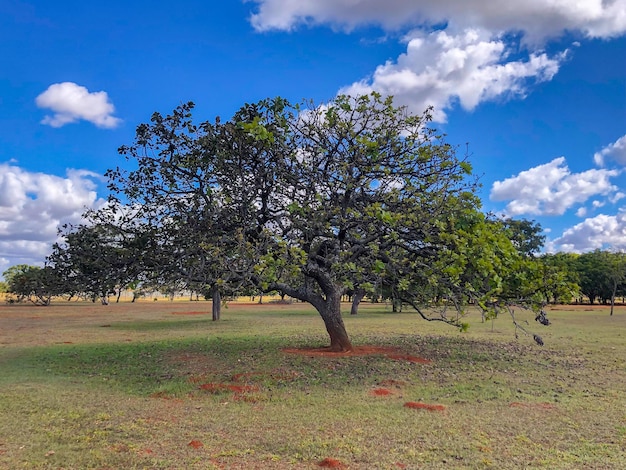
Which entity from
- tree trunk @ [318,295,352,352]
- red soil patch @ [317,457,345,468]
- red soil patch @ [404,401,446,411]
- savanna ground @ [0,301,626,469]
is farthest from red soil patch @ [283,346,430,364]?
red soil patch @ [317,457,345,468]

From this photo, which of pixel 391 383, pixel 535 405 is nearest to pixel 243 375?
pixel 391 383

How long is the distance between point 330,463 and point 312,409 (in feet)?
8.96

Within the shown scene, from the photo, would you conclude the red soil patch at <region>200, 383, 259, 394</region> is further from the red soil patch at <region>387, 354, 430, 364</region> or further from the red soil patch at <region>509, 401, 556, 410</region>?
the red soil patch at <region>387, 354, 430, 364</region>

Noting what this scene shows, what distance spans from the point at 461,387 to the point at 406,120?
21.9 feet

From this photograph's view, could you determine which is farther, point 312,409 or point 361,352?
point 361,352

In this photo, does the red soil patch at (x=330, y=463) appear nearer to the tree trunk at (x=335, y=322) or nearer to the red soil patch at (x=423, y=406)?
the red soil patch at (x=423, y=406)

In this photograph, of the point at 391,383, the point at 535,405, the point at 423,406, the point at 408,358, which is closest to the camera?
the point at 423,406

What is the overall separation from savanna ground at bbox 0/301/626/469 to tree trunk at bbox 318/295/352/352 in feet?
2.75

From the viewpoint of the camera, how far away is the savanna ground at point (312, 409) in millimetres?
6133

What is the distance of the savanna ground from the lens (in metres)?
6.13

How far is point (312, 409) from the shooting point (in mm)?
8508

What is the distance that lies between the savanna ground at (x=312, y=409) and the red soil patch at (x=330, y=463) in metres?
0.02

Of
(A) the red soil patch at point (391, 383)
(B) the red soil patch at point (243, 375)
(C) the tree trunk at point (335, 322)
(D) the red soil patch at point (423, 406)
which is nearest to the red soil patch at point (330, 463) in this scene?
(D) the red soil patch at point (423, 406)

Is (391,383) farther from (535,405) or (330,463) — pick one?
(330,463)
